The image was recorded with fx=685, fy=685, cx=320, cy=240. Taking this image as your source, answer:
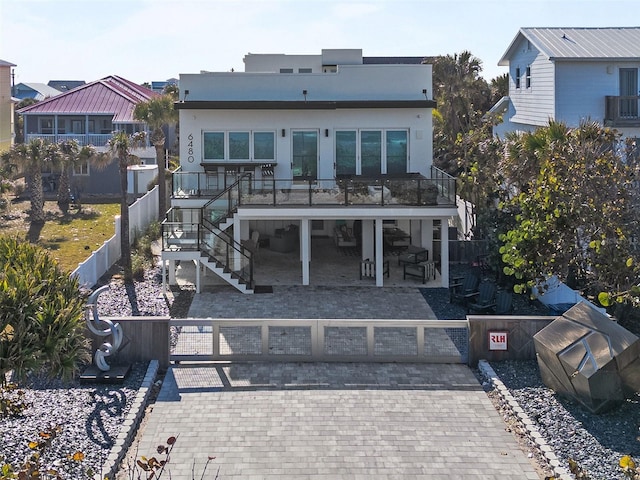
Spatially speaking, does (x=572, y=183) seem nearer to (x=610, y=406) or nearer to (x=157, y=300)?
(x=610, y=406)

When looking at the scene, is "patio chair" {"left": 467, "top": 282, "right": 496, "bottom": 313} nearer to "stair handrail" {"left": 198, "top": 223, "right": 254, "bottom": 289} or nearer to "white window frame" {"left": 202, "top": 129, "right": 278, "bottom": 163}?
"stair handrail" {"left": 198, "top": 223, "right": 254, "bottom": 289}

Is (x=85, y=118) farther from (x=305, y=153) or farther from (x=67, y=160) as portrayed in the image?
(x=305, y=153)

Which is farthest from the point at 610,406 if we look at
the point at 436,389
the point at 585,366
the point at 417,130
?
the point at 417,130

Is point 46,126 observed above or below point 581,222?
above

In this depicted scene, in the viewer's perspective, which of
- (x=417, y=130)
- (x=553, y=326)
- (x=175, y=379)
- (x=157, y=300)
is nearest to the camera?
(x=553, y=326)

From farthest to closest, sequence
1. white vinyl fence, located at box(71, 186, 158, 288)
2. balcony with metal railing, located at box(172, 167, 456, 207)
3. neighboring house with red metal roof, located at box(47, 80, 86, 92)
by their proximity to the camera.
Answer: neighboring house with red metal roof, located at box(47, 80, 86, 92)
balcony with metal railing, located at box(172, 167, 456, 207)
white vinyl fence, located at box(71, 186, 158, 288)

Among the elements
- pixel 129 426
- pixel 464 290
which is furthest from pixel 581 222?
pixel 129 426

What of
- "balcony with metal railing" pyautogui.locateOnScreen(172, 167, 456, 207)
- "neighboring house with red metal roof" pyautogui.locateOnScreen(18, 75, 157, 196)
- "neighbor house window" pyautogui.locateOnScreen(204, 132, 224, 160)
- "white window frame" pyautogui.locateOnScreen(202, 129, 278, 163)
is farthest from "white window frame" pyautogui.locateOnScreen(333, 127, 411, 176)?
"neighboring house with red metal roof" pyautogui.locateOnScreen(18, 75, 157, 196)
